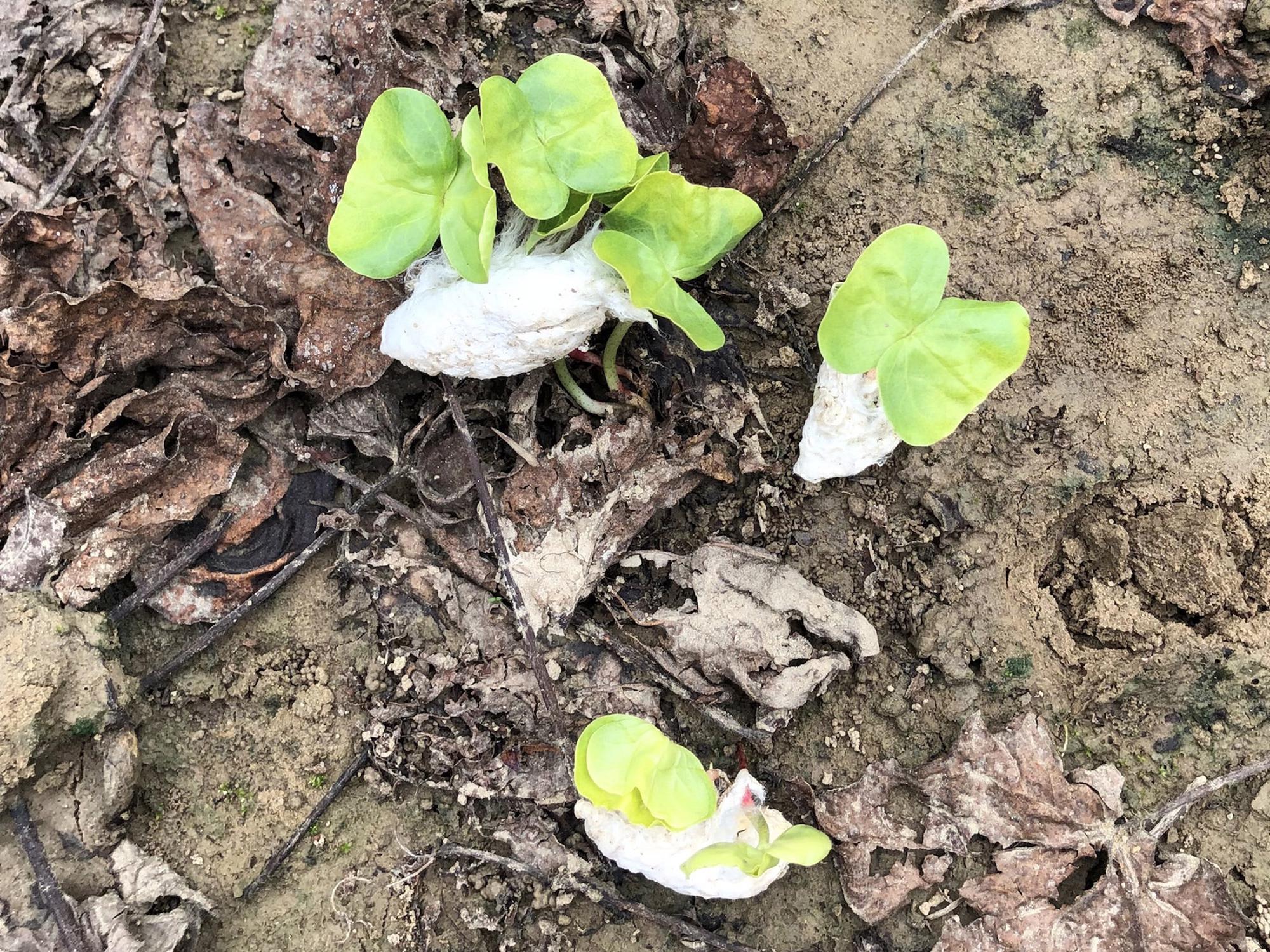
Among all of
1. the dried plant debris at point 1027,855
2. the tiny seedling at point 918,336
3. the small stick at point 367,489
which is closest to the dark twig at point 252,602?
the small stick at point 367,489

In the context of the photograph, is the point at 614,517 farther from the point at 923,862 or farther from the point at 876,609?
the point at 923,862

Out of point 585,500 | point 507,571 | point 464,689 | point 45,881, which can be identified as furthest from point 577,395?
point 45,881

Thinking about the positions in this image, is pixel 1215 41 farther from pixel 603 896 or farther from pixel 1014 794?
pixel 603 896

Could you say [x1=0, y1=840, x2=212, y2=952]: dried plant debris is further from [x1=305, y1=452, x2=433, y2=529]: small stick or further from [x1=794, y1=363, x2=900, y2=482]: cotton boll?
[x1=794, y1=363, x2=900, y2=482]: cotton boll

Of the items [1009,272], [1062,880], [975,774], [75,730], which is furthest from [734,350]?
[75,730]

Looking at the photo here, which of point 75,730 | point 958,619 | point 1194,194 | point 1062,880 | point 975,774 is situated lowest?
point 1062,880

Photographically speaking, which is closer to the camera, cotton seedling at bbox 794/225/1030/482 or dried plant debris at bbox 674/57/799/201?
cotton seedling at bbox 794/225/1030/482

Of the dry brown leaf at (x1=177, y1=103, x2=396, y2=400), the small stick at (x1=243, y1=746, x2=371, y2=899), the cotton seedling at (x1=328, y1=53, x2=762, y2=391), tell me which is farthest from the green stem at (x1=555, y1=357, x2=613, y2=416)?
the small stick at (x1=243, y1=746, x2=371, y2=899)
